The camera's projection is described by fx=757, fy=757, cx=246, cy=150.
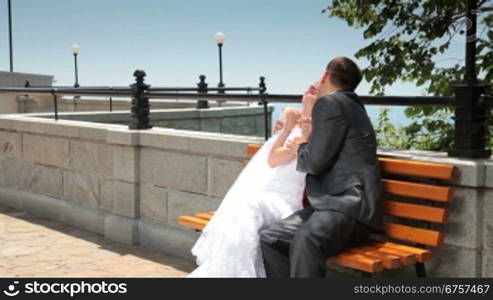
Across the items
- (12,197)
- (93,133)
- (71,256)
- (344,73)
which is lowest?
(71,256)

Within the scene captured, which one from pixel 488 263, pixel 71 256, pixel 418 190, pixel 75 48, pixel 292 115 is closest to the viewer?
pixel 488 263

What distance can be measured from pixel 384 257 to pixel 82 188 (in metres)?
4.74

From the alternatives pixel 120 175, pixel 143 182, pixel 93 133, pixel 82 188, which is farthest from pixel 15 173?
pixel 143 182

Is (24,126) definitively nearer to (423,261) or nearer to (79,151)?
(79,151)

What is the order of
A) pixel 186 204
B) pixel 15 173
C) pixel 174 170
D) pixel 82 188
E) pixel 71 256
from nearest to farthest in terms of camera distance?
pixel 186 204 < pixel 174 170 < pixel 71 256 < pixel 82 188 < pixel 15 173

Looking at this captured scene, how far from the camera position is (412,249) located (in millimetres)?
4863

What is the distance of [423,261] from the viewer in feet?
15.8

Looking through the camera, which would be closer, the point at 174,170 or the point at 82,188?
the point at 174,170

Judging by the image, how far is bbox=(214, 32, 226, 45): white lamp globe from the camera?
1014 inches

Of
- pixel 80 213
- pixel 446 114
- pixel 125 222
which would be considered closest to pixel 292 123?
pixel 125 222

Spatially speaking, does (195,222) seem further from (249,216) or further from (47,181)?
(47,181)

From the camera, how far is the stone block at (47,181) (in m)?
9.04

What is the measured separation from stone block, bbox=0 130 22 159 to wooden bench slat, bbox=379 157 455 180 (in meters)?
6.04

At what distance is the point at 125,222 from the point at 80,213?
104 cm
